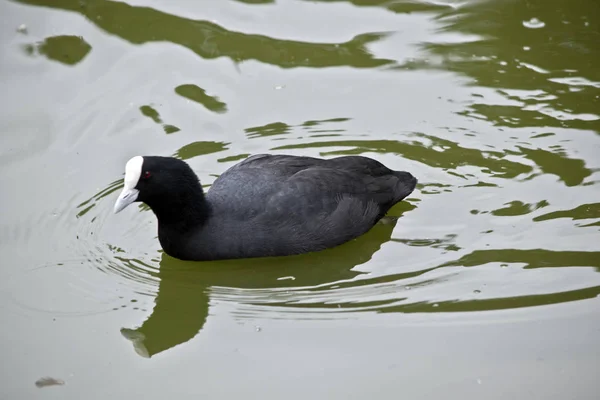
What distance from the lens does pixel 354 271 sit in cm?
621

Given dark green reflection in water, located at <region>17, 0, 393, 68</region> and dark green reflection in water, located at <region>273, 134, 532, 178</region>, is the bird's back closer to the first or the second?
dark green reflection in water, located at <region>273, 134, 532, 178</region>

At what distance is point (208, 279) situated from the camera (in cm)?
612

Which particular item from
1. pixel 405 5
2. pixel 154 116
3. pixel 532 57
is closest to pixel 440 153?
pixel 532 57

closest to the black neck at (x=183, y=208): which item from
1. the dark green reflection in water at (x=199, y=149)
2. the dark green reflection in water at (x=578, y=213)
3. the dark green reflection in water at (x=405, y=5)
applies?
the dark green reflection in water at (x=199, y=149)

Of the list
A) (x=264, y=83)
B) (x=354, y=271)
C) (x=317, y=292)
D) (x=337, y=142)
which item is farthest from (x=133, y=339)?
(x=264, y=83)

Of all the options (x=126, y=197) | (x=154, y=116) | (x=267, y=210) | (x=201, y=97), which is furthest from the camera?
(x=201, y=97)

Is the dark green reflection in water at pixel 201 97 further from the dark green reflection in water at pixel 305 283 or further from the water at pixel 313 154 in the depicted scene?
the dark green reflection in water at pixel 305 283

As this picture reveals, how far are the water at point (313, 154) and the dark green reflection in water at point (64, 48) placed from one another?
0.03 m

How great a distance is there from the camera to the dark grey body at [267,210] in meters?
6.16

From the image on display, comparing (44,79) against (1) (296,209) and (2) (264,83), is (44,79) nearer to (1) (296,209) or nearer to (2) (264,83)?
(2) (264,83)

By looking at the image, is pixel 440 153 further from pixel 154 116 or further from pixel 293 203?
pixel 154 116

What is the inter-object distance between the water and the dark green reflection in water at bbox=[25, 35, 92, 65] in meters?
0.03

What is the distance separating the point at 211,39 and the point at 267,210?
141 inches

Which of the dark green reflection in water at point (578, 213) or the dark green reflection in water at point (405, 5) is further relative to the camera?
the dark green reflection in water at point (405, 5)
